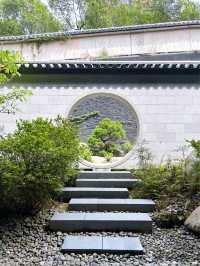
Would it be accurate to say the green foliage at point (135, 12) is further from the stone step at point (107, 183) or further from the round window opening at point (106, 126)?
the stone step at point (107, 183)

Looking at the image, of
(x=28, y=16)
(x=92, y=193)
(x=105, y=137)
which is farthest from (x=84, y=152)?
(x=28, y=16)

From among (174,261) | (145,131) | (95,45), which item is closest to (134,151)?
(145,131)

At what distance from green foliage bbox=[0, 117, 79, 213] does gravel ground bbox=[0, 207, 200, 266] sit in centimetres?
24

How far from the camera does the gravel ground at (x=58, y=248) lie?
316 cm

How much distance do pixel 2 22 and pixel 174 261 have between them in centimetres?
1975

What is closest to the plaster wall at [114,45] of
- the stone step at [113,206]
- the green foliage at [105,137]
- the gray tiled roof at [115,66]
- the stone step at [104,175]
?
the gray tiled roof at [115,66]

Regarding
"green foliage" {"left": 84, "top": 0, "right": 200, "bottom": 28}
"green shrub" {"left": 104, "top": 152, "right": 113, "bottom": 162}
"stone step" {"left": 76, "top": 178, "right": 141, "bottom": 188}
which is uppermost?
"green foliage" {"left": 84, "top": 0, "right": 200, "bottom": 28}

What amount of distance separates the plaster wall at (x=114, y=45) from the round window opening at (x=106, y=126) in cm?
Answer: 473

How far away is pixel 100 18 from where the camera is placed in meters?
19.8

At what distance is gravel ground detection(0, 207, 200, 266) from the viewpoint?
124 inches

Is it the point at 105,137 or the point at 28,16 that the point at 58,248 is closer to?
the point at 105,137

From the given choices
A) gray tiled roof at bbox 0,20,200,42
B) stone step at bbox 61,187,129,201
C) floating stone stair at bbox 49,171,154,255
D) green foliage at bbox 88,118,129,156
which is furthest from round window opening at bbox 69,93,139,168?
gray tiled roof at bbox 0,20,200,42

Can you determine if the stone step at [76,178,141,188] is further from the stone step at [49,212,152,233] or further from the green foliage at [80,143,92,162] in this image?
the stone step at [49,212,152,233]

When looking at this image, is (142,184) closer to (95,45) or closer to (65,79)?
(65,79)
